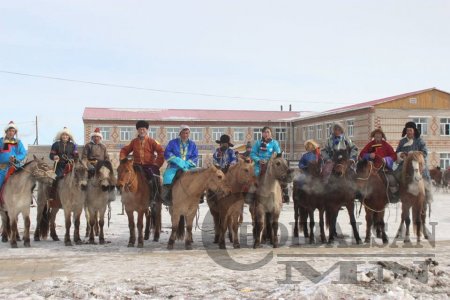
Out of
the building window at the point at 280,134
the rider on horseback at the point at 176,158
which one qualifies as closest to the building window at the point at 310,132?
the building window at the point at 280,134

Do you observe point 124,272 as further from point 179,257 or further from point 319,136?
point 319,136

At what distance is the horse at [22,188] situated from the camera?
10359 millimetres

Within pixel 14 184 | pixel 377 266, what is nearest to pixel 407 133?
pixel 377 266

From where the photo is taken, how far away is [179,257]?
360 inches

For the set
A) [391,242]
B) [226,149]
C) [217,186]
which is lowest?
[391,242]

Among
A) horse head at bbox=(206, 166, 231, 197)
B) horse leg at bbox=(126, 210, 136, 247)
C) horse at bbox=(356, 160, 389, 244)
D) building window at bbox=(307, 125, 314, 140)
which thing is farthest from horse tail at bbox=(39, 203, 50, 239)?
building window at bbox=(307, 125, 314, 140)

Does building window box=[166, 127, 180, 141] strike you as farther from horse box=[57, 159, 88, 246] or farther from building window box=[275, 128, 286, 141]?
horse box=[57, 159, 88, 246]

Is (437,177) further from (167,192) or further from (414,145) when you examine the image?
(167,192)

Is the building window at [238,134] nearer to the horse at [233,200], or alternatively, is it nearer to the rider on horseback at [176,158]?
the rider on horseback at [176,158]

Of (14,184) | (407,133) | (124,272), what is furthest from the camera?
(407,133)

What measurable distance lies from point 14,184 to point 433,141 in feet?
135

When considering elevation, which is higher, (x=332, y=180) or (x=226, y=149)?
(x=226, y=149)

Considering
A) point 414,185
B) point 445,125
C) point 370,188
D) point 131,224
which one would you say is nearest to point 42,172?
point 131,224

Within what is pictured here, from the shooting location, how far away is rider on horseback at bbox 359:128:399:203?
36.3 ft
